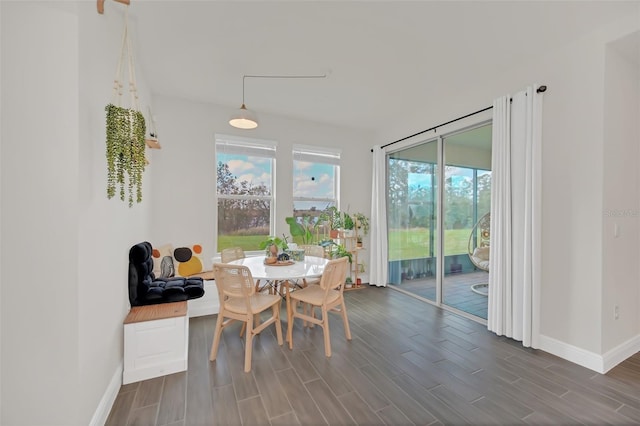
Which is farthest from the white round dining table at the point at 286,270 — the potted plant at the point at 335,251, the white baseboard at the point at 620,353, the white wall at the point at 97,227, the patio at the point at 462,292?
the white baseboard at the point at 620,353

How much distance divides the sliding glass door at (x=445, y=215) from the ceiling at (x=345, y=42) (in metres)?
0.78

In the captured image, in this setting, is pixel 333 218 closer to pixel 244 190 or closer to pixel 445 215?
pixel 244 190

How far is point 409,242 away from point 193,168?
11.1 ft

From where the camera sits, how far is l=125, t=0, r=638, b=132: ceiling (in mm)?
1960

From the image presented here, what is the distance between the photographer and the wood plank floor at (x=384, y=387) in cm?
166

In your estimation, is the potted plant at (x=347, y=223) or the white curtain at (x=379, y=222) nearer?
the potted plant at (x=347, y=223)

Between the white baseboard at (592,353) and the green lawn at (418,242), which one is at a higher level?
the green lawn at (418,242)

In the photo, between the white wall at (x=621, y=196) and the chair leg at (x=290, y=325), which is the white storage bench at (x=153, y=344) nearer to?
the chair leg at (x=290, y=325)

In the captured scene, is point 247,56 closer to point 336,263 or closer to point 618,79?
point 336,263

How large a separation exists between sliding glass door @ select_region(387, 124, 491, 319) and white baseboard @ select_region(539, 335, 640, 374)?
0.69 metres

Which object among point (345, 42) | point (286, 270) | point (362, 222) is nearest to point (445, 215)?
point (362, 222)

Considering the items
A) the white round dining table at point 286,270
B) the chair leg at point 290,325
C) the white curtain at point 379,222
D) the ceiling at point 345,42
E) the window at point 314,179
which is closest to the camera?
the ceiling at point 345,42

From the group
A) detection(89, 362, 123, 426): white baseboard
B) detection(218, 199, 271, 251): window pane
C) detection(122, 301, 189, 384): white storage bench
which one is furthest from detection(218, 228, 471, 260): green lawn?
detection(89, 362, 123, 426): white baseboard

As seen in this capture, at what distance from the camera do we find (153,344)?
2.08m
